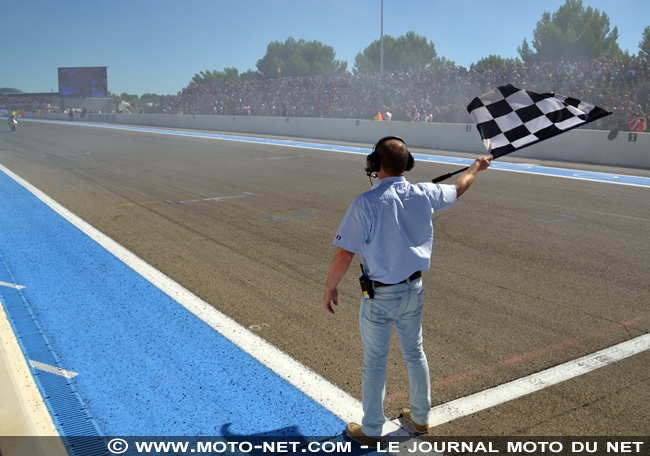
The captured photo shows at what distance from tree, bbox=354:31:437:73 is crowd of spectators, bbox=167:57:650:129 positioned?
5392 cm

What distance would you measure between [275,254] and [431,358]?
3.21 metres

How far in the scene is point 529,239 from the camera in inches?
304

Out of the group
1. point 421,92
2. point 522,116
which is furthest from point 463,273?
point 421,92

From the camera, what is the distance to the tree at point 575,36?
6644 cm

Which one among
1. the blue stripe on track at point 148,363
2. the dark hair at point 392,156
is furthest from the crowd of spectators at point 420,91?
the dark hair at point 392,156

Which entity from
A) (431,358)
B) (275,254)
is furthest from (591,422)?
(275,254)

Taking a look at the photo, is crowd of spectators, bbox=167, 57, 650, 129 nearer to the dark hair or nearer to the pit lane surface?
the pit lane surface

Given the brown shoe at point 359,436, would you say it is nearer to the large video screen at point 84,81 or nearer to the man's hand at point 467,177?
the man's hand at point 467,177

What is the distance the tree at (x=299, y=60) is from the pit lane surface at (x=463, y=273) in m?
99.3

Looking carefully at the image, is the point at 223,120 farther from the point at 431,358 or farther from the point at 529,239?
the point at 431,358

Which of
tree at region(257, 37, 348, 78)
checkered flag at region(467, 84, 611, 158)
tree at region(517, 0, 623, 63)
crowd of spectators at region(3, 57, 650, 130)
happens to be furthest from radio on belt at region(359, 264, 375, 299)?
tree at region(257, 37, 348, 78)

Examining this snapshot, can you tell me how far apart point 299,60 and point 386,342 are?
373ft

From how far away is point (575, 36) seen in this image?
6662 cm

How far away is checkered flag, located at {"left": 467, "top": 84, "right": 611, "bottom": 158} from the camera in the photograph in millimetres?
3451
